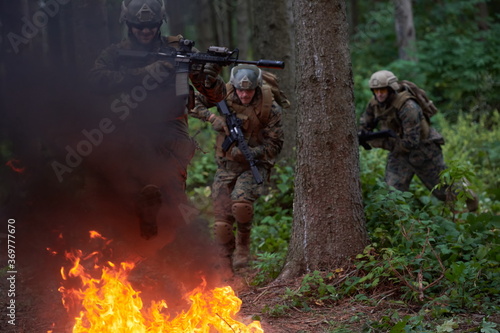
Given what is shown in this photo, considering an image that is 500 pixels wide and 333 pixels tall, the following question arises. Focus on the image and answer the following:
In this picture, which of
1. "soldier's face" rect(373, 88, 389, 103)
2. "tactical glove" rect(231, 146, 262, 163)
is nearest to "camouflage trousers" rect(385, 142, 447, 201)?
"soldier's face" rect(373, 88, 389, 103)

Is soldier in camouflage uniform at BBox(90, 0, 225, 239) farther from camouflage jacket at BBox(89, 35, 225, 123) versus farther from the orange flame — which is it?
the orange flame

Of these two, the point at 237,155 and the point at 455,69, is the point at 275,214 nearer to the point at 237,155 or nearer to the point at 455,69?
the point at 237,155

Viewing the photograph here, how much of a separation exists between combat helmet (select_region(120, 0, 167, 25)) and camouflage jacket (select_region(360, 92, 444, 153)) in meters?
3.67

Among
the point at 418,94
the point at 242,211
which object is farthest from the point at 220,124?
the point at 418,94

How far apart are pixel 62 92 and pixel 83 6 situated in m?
1.36

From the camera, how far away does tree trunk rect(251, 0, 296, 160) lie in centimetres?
897

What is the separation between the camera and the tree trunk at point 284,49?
8969mm

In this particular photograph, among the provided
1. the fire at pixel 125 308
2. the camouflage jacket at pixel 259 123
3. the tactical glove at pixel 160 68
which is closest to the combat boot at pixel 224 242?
the camouflage jacket at pixel 259 123

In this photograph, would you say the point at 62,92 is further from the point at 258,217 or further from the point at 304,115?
the point at 258,217

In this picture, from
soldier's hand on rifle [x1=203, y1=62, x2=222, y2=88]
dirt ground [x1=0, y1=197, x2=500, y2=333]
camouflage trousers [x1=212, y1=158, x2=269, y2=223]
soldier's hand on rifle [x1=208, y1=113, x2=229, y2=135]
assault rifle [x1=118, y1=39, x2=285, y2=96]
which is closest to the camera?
dirt ground [x1=0, y1=197, x2=500, y2=333]

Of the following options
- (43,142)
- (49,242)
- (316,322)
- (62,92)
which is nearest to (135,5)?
(62,92)

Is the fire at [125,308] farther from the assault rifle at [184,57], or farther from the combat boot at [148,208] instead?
the assault rifle at [184,57]

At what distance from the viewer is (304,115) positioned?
5391 millimetres

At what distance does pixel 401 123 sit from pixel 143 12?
4.01m
